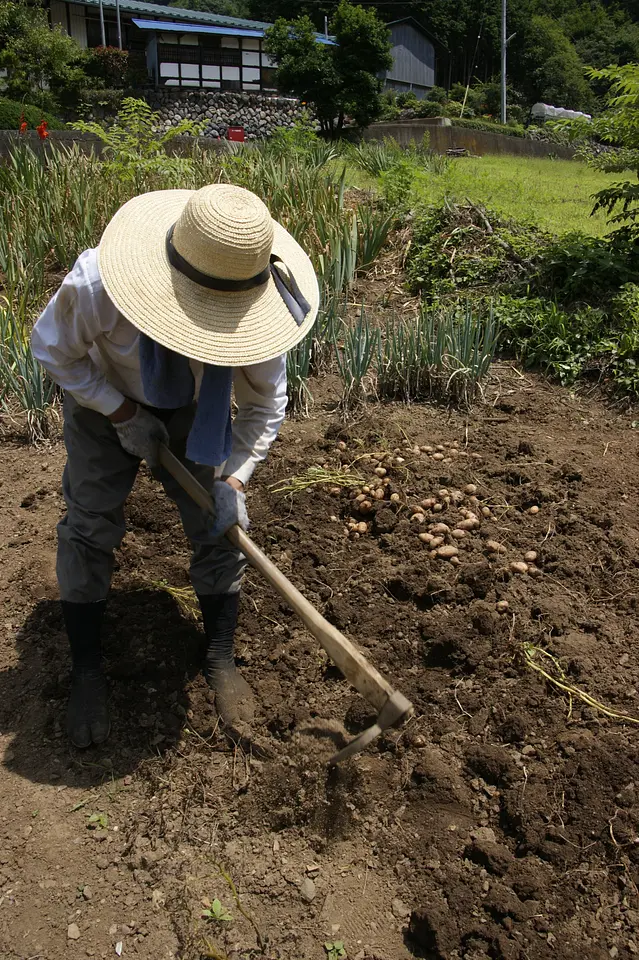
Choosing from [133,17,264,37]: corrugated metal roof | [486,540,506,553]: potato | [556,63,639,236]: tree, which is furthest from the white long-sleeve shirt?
[133,17,264,37]: corrugated metal roof

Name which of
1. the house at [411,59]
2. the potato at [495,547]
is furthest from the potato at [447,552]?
the house at [411,59]

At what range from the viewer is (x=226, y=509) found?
206 centimetres

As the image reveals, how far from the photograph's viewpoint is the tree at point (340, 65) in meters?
20.5

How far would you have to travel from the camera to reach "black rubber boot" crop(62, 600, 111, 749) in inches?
87.8

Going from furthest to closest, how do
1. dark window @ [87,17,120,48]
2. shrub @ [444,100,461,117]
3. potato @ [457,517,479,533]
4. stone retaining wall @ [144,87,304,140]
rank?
1. dark window @ [87,17,120,48]
2. shrub @ [444,100,461,117]
3. stone retaining wall @ [144,87,304,140]
4. potato @ [457,517,479,533]

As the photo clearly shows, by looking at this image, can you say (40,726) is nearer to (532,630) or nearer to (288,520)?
(288,520)

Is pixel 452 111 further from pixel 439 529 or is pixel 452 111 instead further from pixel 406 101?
pixel 439 529

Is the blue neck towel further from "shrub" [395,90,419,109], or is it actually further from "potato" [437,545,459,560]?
"shrub" [395,90,419,109]

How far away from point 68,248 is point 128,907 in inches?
162

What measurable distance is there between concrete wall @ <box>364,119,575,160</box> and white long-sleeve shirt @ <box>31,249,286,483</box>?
16615mm

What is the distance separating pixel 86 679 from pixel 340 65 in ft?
71.9

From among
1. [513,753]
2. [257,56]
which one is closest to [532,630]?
[513,753]

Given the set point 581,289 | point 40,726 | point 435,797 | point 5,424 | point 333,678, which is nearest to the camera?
point 435,797

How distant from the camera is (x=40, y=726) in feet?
7.56
